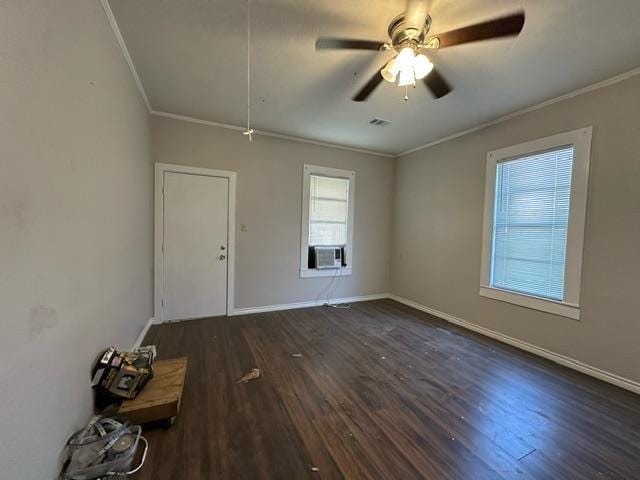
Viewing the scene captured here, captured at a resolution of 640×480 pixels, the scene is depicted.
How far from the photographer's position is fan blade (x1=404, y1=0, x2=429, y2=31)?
4.86 feet

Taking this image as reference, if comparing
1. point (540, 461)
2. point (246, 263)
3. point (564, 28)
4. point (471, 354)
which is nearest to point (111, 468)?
point (540, 461)

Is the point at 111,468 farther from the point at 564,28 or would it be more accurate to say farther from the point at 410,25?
the point at 564,28

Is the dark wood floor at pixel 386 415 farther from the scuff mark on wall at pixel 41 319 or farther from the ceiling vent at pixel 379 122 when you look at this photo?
the ceiling vent at pixel 379 122

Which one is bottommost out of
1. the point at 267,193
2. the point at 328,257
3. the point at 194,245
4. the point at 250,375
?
the point at 250,375

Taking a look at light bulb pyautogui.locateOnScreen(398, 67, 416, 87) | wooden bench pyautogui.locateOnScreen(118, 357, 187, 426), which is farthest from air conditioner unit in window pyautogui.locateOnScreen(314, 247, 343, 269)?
light bulb pyautogui.locateOnScreen(398, 67, 416, 87)

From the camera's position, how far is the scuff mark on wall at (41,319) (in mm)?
1041

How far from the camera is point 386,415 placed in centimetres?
187

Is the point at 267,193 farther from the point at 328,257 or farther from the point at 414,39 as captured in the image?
the point at 414,39

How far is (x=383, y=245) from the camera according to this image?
5.02 metres

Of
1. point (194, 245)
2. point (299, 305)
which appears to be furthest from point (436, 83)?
point (299, 305)

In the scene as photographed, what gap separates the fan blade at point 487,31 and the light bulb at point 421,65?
0.13 meters

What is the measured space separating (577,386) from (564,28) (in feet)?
9.14

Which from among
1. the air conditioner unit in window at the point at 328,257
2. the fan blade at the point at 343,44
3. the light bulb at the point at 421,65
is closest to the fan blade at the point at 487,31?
the light bulb at the point at 421,65

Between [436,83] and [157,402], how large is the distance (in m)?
2.90
